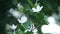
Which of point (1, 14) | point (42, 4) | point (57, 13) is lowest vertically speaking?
point (42, 4)

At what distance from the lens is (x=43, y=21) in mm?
524

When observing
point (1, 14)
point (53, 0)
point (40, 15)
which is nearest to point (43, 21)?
point (40, 15)

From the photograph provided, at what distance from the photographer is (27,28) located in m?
0.54

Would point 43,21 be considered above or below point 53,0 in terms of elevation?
below

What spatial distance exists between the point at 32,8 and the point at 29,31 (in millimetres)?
69

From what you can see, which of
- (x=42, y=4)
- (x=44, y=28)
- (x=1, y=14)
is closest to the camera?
(x=44, y=28)

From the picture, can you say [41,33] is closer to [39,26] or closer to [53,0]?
[39,26]

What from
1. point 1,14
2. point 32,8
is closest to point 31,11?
point 32,8

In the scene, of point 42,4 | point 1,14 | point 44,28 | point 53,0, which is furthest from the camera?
point 1,14

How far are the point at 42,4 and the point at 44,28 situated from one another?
0.40 feet

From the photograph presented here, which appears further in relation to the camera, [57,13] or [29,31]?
[57,13]

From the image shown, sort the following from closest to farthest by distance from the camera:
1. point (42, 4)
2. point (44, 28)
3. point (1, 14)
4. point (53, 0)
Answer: point (44, 28) < point (42, 4) < point (53, 0) < point (1, 14)

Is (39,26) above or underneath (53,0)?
underneath

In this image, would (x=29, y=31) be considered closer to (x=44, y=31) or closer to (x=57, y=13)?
(x=44, y=31)
